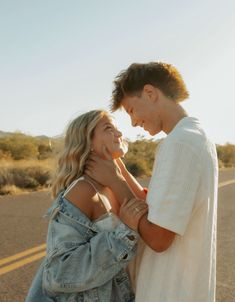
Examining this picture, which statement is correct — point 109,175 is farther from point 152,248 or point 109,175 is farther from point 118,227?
point 152,248

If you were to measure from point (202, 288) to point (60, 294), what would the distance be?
0.69m

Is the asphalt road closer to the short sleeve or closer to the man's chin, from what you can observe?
the man's chin

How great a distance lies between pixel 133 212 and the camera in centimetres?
220

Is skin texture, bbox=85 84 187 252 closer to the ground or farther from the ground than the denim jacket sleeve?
farther from the ground

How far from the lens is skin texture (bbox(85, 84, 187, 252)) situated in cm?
241

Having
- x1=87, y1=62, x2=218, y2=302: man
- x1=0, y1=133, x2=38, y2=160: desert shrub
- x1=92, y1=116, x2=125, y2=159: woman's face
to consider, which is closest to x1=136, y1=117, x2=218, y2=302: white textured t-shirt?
x1=87, y1=62, x2=218, y2=302: man

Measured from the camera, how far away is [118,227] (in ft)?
7.64

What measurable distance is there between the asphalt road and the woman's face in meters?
2.68

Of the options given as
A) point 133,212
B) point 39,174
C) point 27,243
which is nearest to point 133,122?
point 133,212

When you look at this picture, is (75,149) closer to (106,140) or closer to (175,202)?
(106,140)

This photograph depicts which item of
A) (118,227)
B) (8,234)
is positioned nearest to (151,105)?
(118,227)

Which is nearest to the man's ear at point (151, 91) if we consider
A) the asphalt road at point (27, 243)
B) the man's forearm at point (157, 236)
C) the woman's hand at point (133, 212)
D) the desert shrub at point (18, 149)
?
the woman's hand at point (133, 212)

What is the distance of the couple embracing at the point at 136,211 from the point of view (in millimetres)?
2070

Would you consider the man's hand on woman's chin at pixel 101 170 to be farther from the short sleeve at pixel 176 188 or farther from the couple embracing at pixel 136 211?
the short sleeve at pixel 176 188
